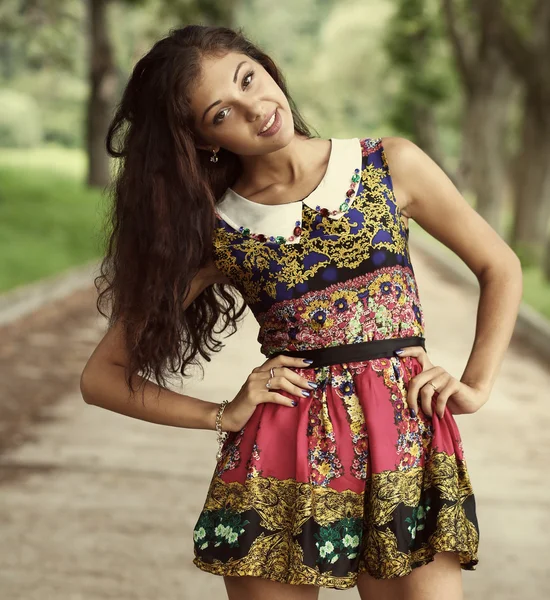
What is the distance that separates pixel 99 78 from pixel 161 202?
70.1ft

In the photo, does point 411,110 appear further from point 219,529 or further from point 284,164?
point 219,529

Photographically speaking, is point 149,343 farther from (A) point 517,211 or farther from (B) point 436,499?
(A) point 517,211

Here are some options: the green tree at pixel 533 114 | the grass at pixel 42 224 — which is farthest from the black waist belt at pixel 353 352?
the green tree at pixel 533 114

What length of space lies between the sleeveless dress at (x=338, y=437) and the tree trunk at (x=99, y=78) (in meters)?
19.7

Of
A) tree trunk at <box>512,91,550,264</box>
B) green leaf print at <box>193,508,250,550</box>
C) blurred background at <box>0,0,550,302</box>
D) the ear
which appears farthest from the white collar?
tree trunk at <box>512,91,550,264</box>

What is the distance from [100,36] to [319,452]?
21.5 m

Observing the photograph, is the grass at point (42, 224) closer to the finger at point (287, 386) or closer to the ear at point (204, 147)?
the ear at point (204, 147)

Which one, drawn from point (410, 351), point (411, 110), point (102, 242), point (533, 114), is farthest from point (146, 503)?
point (411, 110)

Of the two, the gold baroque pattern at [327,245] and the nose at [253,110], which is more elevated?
the nose at [253,110]

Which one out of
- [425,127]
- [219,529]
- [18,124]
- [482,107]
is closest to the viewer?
[219,529]

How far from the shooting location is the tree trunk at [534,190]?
15008 millimetres

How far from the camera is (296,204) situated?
2477 mm

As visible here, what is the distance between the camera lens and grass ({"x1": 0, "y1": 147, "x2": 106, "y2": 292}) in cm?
Result: 1396

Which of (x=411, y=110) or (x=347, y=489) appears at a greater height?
(x=411, y=110)
